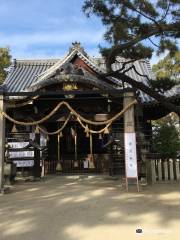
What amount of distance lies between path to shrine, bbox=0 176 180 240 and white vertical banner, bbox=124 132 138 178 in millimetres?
541

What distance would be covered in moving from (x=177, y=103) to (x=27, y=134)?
293 inches

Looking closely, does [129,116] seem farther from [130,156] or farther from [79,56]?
[79,56]

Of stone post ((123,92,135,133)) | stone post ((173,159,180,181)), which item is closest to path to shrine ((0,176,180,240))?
stone post ((123,92,135,133))

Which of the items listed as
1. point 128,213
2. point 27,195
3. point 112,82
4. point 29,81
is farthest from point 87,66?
point 128,213

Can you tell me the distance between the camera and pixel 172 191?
1111 cm

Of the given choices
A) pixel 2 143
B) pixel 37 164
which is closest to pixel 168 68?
pixel 37 164

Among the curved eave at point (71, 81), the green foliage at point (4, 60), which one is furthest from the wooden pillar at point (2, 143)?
the green foliage at point (4, 60)

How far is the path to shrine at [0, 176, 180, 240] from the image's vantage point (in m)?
6.65

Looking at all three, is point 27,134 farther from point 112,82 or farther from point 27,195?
point 27,195

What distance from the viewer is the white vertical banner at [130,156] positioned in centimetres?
1170

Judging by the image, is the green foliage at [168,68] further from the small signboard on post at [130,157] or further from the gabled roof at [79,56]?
the small signboard on post at [130,157]

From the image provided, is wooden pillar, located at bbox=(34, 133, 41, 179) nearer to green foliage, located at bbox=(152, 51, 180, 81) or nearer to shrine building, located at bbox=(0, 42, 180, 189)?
shrine building, located at bbox=(0, 42, 180, 189)

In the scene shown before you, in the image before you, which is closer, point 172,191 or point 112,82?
point 172,191

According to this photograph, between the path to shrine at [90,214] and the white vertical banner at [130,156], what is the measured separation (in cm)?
54
